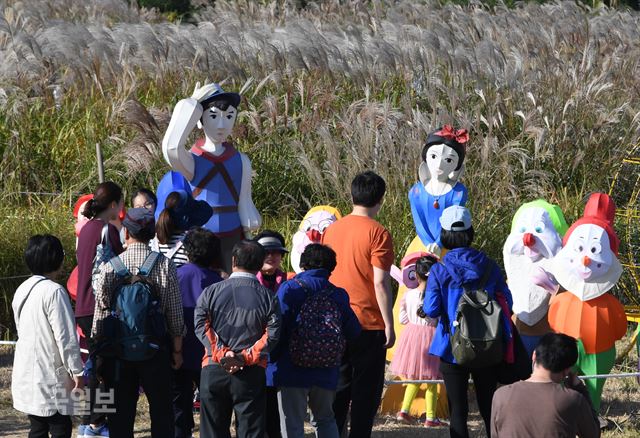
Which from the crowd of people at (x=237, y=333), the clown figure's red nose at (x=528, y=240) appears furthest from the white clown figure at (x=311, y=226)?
the clown figure's red nose at (x=528, y=240)

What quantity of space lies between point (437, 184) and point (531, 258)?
0.91m

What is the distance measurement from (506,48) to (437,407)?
6.76 meters

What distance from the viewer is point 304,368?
5.52 m

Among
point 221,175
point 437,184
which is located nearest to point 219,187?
point 221,175

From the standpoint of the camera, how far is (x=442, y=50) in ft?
39.8

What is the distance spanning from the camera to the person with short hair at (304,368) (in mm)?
5527

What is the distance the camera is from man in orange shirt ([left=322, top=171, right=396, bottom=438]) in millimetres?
5961

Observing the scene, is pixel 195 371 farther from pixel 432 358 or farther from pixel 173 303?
pixel 432 358

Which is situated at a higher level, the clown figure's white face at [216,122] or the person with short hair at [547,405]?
the clown figure's white face at [216,122]

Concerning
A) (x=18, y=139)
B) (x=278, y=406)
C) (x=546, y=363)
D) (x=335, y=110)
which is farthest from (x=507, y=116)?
(x=546, y=363)

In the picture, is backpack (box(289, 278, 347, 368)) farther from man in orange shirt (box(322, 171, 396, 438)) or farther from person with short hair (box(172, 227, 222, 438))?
person with short hair (box(172, 227, 222, 438))

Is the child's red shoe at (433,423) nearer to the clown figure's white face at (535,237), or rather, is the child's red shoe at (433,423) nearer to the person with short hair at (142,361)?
the clown figure's white face at (535,237)

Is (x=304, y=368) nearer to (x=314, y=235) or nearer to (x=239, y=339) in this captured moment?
(x=239, y=339)

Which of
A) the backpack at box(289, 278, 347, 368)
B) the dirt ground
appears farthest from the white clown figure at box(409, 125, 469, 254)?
the backpack at box(289, 278, 347, 368)
